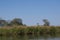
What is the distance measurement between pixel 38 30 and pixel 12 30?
4.49 m

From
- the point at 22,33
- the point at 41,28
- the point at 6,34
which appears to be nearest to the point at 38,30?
the point at 41,28

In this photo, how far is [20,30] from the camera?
2956 centimetres

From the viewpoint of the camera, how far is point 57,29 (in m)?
32.5

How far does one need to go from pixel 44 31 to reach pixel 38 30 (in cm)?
115

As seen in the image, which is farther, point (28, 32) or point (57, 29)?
point (57, 29)

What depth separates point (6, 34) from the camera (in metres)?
28.3

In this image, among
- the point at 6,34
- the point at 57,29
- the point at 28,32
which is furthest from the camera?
the point at 57,29

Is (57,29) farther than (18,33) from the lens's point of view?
Yes

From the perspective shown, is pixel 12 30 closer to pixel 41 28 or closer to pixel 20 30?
pixel 20 30

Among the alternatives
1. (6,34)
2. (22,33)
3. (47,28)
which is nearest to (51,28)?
(47,28)

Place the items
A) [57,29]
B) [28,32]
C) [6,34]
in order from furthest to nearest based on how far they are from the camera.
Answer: [57,29] → [28,32] → [6,34]

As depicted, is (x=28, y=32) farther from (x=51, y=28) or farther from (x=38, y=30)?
(x=51, y=28)

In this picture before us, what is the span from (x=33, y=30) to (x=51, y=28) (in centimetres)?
345

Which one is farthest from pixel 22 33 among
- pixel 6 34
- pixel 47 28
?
pixel 47 28
